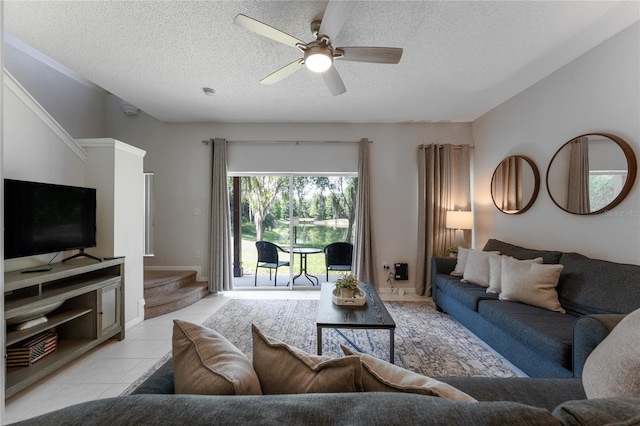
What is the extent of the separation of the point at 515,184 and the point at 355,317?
2736mm

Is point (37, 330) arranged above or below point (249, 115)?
below

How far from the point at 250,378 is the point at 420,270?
3.91m

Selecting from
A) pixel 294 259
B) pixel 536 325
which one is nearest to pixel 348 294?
pixel 536 325

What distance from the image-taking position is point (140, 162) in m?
3.17

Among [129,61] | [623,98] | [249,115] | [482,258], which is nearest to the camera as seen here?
[623,98]

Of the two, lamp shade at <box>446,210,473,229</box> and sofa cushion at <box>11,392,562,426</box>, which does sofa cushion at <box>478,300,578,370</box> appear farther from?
sofa cushion at <box>11,392,562,426</box>

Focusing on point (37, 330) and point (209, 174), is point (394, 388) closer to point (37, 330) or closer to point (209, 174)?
point (37, 330)

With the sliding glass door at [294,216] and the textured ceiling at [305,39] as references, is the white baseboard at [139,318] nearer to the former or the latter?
the sliding glass door at [294,216]

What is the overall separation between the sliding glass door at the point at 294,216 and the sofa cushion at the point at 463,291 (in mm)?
1605

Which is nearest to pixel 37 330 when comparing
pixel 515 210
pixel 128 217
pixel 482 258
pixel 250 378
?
pixel 128 217

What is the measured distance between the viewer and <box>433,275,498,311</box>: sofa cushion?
2.62 m

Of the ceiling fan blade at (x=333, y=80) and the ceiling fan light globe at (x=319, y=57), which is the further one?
the ceiling fan blade at (x=333, y=80)

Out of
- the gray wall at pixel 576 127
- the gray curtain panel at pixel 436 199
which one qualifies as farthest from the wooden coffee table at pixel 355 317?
the gray wall at pixel 576 127

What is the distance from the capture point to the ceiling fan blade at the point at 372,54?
6.59 ft
